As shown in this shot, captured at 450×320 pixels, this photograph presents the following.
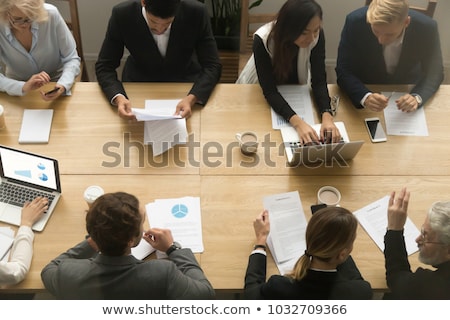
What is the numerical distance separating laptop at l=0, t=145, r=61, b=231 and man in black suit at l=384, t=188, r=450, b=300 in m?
1.21

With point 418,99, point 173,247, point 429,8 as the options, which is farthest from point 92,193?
point 429,8

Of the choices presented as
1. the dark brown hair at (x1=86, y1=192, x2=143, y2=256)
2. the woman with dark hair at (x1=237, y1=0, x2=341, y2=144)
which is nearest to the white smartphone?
the woman with dark hair at (x1=237, y1=0, x2=341, y2=144)

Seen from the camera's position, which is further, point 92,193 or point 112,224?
point 92,193

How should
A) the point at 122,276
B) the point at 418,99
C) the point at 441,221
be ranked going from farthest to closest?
the point at 418,99 → the point at 441,221 → the point at 122,276

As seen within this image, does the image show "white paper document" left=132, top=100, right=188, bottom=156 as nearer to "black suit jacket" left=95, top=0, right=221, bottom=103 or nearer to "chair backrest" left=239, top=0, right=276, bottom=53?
"black suit jacket" left=95, top=0, right=221, bottom=103

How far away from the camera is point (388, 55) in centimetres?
218

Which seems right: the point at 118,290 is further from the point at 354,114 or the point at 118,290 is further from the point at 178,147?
the point at 354,114

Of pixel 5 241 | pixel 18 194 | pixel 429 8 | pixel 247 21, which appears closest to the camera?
pixel 5 241

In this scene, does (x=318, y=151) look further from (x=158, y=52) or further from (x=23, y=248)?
(x=23, y=248)

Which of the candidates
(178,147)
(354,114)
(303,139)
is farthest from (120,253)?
(354,114)

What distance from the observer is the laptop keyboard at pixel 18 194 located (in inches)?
65.9

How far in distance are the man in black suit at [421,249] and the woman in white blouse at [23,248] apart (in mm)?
1183

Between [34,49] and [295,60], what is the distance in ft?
3.97
